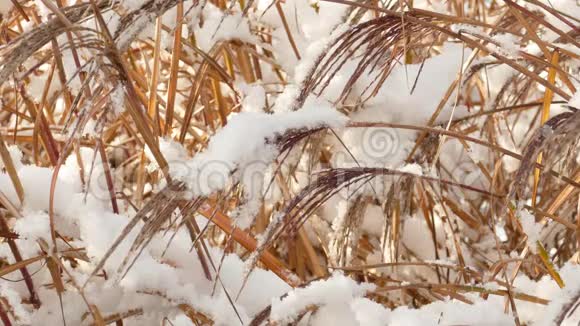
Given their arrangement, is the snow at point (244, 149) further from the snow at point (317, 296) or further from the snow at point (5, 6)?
the snow at point (5, 6)

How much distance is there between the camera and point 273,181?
956 mm

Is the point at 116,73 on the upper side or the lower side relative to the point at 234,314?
upper

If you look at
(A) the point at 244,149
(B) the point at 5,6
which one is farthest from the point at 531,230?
(B) the point at 5,6

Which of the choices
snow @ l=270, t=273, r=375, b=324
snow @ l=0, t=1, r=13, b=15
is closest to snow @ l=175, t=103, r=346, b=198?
snow @ l=270, t=273, r=375, b=324

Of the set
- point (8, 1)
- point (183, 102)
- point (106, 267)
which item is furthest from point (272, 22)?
point (106, 267)

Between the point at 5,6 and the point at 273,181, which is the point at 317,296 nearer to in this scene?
the point at 273,181

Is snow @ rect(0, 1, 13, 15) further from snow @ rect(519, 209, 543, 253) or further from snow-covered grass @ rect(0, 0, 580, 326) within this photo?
snow @ rect(519, 209, 543, 253)

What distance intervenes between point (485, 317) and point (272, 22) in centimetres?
71

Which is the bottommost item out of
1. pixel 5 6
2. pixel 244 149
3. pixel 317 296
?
pixel 317 296

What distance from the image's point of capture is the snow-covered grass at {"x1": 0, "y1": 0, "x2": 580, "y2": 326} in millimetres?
Result: 632

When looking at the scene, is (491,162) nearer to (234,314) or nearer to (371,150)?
(371,150)

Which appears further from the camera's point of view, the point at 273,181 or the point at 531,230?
the point at 273,181

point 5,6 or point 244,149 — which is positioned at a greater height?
point 5,6

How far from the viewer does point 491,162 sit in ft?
5.02
